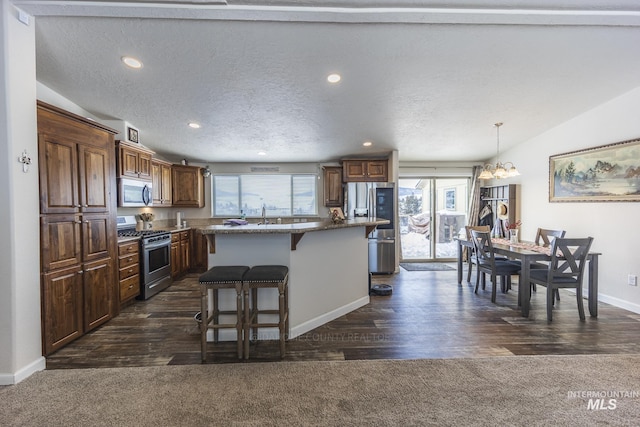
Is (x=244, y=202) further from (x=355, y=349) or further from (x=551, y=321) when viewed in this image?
(x=551, y=321)

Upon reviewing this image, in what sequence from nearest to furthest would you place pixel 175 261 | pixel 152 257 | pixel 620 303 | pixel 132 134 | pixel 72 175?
pixel 72 175
pixel 620 303
pixel 152 257
pixel 132 134
pixel 175 261

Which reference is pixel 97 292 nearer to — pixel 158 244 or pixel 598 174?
pixel 158 244

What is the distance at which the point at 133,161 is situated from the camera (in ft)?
13.5

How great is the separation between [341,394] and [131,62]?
3.47 metres

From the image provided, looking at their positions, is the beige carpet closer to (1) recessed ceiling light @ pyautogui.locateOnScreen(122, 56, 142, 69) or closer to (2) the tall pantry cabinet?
(2) the tall pantry cabinet

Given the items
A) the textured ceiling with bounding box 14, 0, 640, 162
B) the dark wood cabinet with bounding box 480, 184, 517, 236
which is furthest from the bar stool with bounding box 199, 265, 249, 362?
the dark wood cabinet with bounding box 480, 184, 517, 236

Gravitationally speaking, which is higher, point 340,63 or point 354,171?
point 340,63

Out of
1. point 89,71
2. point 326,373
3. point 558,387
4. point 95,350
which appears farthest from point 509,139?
point 95,350

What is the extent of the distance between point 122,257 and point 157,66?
232cm

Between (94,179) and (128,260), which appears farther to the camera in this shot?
(128,260)

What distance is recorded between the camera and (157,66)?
275cm

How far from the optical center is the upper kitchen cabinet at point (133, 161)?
3.86m

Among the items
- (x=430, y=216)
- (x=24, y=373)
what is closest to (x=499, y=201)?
(x=430, y=216)

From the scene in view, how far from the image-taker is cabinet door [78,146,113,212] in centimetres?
269
